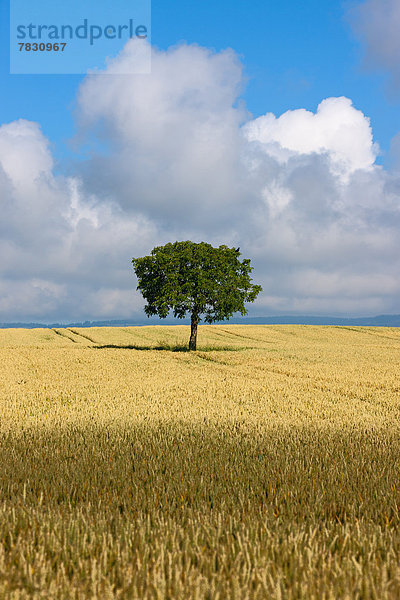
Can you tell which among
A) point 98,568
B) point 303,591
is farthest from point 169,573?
point 303,591

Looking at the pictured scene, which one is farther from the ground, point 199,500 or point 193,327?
point 193,327

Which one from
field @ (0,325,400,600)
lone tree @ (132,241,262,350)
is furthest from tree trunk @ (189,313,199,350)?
field @ (0,325,400,600)

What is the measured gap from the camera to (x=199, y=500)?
177 inches

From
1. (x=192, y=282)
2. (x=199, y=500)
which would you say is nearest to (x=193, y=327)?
(x=192, y=282)

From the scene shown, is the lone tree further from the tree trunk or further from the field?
the field

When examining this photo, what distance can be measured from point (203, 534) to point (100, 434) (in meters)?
4.70

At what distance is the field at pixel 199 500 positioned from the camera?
9.61 ft

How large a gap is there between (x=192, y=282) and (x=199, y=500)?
32.0 meters

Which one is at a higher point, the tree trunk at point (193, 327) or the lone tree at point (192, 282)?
the lone tree at point (192, 282)

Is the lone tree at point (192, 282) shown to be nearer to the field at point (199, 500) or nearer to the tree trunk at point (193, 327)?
the tree trunk at point (193, 327)

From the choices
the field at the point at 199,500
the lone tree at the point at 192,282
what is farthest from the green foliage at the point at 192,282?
the field at the point at 199,500

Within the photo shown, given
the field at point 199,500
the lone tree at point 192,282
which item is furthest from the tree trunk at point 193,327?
the field at point 199,500

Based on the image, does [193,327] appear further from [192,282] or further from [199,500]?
[199,500]

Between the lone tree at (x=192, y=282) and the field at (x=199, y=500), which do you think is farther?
the lone tree at (x=192, y=282)
